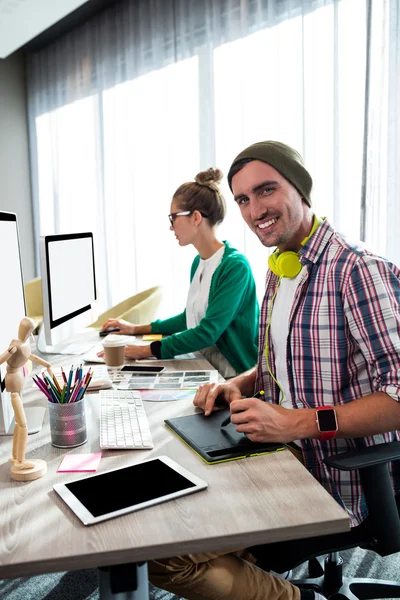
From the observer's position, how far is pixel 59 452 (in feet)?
3.59

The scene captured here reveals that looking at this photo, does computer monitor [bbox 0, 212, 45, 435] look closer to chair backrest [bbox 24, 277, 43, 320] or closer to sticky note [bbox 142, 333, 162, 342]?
sticky note [bbox 142, 333, 162, 342]

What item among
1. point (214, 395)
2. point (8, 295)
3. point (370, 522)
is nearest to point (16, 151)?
point (8, 295)

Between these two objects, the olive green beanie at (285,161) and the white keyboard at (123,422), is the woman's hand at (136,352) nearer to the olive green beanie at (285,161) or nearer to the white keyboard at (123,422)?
the white keyboard at (123,422)

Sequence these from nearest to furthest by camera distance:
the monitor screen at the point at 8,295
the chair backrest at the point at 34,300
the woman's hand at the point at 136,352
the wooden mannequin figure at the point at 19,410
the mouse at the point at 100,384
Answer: the wooden mannequin figure at the point at 19,410
the monitor screen at the point at 8,295
the mouse at the point at 100,384
the woman's hand at the point at 136,352
the chair backrest at the point at 34,300

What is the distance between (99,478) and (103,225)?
3.96 metres

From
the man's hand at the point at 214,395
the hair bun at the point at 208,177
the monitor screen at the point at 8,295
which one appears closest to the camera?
the monitor screen at the point at 8,295

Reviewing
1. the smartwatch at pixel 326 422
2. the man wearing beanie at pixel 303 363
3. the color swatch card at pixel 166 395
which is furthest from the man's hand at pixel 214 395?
the smartwatch at pixel 326 422

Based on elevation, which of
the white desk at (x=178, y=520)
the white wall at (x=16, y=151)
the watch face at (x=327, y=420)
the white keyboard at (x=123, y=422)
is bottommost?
the white desk at (x=178, y=520)

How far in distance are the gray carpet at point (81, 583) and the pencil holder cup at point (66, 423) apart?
0.86m

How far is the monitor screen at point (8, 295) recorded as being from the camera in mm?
1190

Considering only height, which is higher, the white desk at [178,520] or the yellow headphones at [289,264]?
the yellow headphones at [289,264]

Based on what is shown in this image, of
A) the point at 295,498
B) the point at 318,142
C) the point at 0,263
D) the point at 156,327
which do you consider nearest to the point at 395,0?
the point at 318,142

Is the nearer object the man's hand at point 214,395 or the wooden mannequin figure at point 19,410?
the wooden mannequin figure at point 19,410

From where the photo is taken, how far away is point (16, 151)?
218 inches
